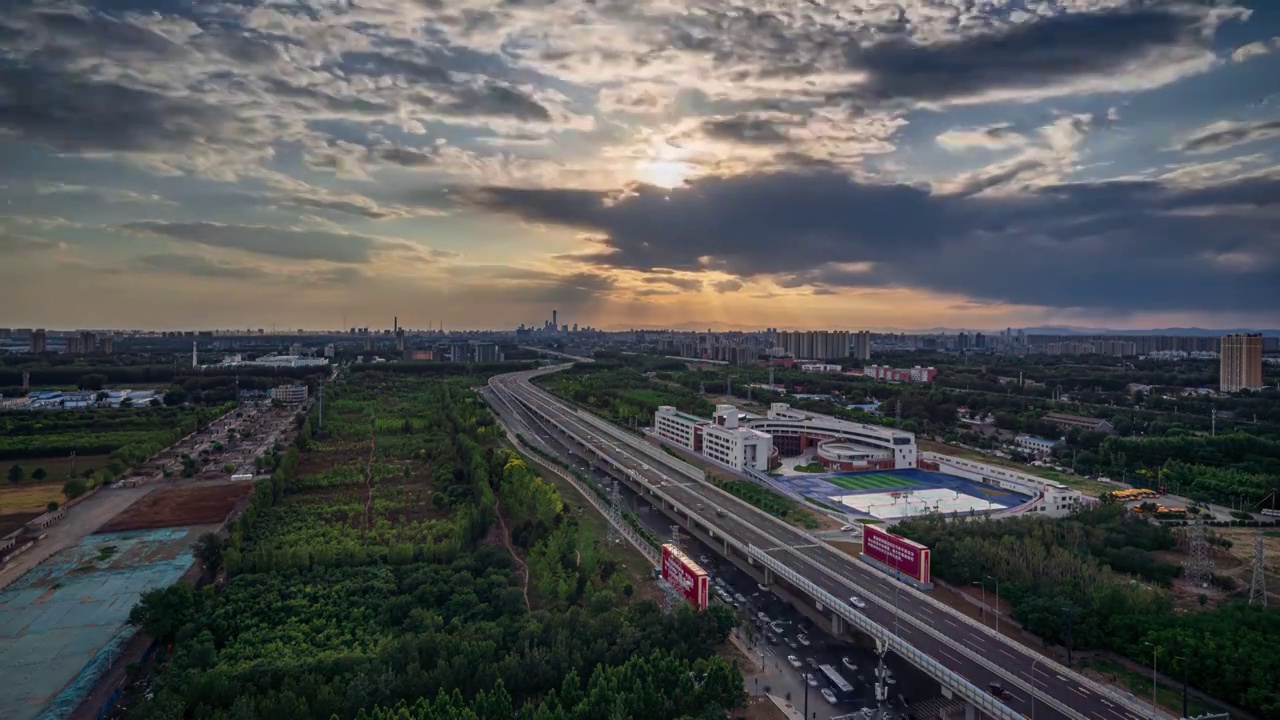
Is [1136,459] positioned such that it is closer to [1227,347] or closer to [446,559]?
[446,559]

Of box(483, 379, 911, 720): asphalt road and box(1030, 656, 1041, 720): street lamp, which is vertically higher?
box(1030, 656, 1041, 720): street lamp

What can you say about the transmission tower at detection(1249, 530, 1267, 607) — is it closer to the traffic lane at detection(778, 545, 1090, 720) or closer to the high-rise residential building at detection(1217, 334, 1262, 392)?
the traffic lane at detection(778, 545, 1090, 720)

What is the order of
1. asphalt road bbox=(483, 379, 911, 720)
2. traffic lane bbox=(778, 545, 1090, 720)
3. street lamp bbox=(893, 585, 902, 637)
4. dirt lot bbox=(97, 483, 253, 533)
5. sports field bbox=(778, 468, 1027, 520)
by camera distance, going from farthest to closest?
sports field bbox=(778, 468, 1027, 520) < dirt lot bbox=(97, 483, 253, 533) < street lamp bbox=(893, 585, 902, 637) < asphalt road bbox=(483, 379, 911, 720) < traffic lane bbox=(778, 545, 1090, 720)

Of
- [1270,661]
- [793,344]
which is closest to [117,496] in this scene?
[1270,661]

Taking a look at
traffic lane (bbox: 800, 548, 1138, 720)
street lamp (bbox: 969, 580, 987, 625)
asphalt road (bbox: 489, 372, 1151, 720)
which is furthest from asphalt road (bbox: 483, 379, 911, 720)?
street lamp (bbox: 969, 580, 987, 625)

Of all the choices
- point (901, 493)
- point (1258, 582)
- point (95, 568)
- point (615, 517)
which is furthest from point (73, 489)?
point (1258, 582)

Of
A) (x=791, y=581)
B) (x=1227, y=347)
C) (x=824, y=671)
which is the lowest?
(x=824, y=671)

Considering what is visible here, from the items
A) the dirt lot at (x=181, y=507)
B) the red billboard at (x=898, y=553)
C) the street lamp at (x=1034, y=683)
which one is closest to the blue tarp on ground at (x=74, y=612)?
the dirt lot at (x=181, y=507)

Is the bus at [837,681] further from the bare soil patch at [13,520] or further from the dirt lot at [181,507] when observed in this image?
A: the bare soil patch at [13,520]
